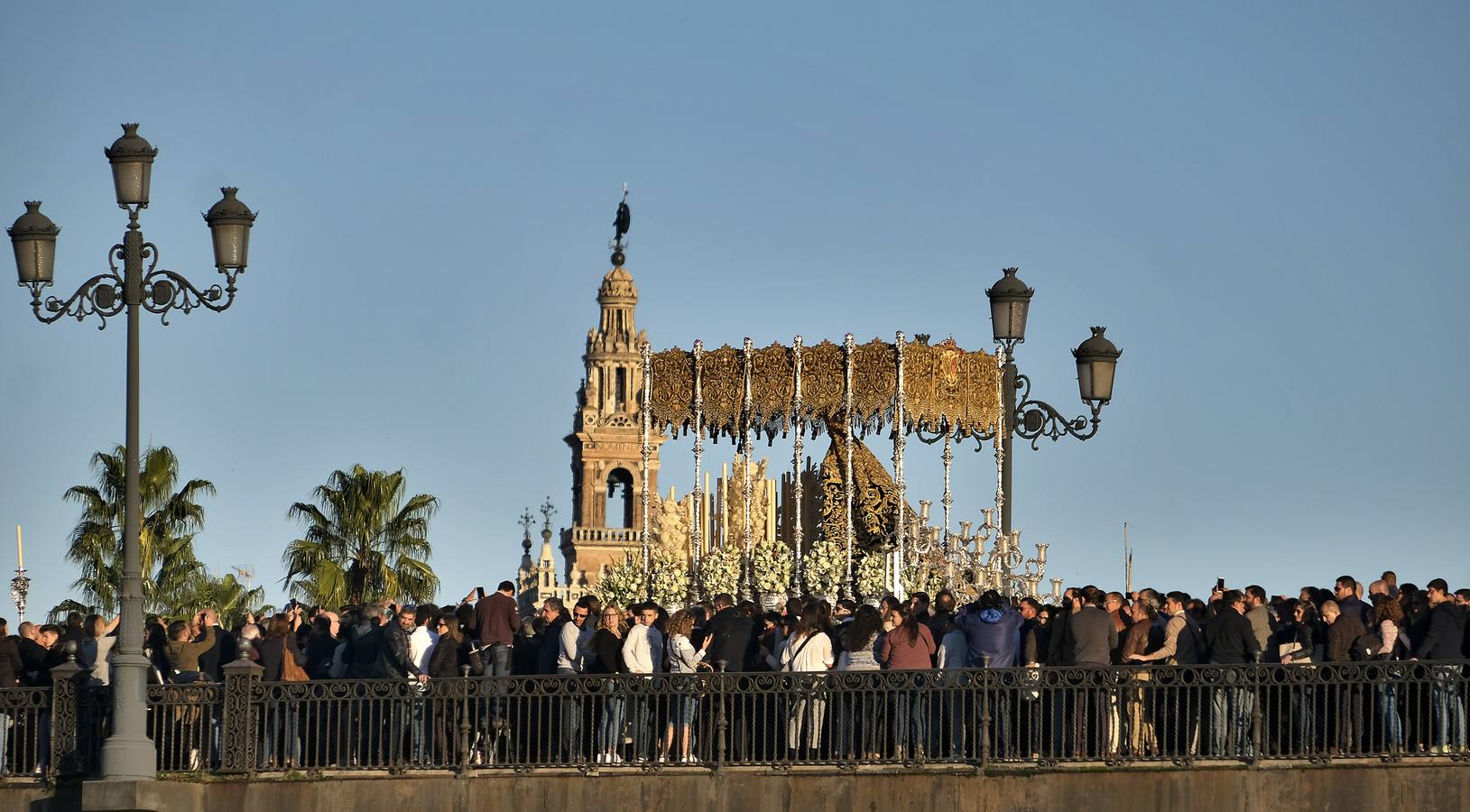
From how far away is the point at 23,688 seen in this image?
27641 mm

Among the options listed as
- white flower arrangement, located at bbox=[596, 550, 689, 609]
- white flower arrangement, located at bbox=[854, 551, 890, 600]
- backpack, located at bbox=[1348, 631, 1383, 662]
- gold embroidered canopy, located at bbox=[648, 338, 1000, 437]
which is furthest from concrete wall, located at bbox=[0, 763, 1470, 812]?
gold embroidered canopy, located at bbox=[648, 338, 1000, 437]

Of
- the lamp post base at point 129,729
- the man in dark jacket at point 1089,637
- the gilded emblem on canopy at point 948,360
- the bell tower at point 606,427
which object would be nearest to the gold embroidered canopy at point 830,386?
the gilded emblem on canopy at point 948,360

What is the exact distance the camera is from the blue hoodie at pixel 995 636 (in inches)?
1059

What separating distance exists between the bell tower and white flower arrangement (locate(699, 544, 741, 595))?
3184 inches

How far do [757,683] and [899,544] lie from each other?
12.1m

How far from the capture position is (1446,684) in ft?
84.2

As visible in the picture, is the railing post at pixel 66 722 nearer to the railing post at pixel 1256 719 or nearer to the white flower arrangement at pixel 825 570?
the railing post at pixel 1256 719

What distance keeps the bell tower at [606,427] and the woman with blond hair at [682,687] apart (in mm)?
92561

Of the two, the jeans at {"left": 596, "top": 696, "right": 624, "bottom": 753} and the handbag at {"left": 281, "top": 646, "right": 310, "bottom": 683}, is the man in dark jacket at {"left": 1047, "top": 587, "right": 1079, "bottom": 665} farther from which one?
the handbag at {"left": 281, "top": 646, "right": 310, "bottom": 683}

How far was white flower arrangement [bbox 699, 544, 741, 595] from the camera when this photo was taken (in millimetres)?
38531

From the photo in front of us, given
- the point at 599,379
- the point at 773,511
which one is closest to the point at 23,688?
the point at 773,511

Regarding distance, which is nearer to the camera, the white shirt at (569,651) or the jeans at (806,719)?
the jeans at (806,719)

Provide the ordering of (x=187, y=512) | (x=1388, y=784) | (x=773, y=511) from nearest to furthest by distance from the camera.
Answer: (x=1388, y=784) < (x=773, y=511) < (x=187, y=512)

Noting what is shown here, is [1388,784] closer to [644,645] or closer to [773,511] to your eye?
[644,645]
